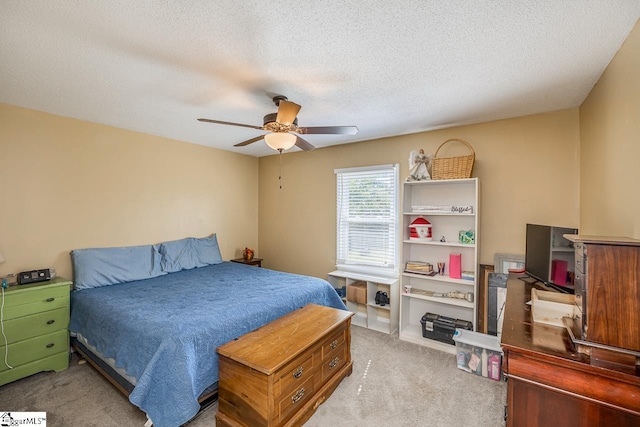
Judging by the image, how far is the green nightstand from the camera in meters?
2.40

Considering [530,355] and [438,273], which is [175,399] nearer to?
[530,355]

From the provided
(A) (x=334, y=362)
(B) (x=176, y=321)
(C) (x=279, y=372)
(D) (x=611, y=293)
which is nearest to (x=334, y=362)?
(A) (x=334, y=362)

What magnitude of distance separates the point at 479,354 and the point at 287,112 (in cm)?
277

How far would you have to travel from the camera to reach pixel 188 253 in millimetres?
3916

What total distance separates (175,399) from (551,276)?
2.73 meters

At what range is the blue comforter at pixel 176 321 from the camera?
1776mm

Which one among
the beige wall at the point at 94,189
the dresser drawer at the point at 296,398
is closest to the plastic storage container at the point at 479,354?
the dresser drawer at the point at 296,398

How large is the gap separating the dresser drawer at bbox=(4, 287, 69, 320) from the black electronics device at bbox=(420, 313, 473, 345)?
3709 millimetres

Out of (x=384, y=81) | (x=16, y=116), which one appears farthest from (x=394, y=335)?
(x=16, y=116)

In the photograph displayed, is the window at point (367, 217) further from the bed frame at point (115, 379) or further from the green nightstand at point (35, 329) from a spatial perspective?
the green nightstand at point (35, 329)

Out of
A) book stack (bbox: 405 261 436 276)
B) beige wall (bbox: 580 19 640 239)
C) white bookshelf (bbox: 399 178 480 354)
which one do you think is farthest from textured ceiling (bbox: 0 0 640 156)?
book stack (bbox: 405 261 436 276)

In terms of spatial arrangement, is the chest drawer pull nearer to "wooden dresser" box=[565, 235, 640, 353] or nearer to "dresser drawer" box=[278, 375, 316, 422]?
"dresser drawer" box=[278, 375, 316, 422]

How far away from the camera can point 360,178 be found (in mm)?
4125

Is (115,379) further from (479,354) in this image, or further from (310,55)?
(479,354)
